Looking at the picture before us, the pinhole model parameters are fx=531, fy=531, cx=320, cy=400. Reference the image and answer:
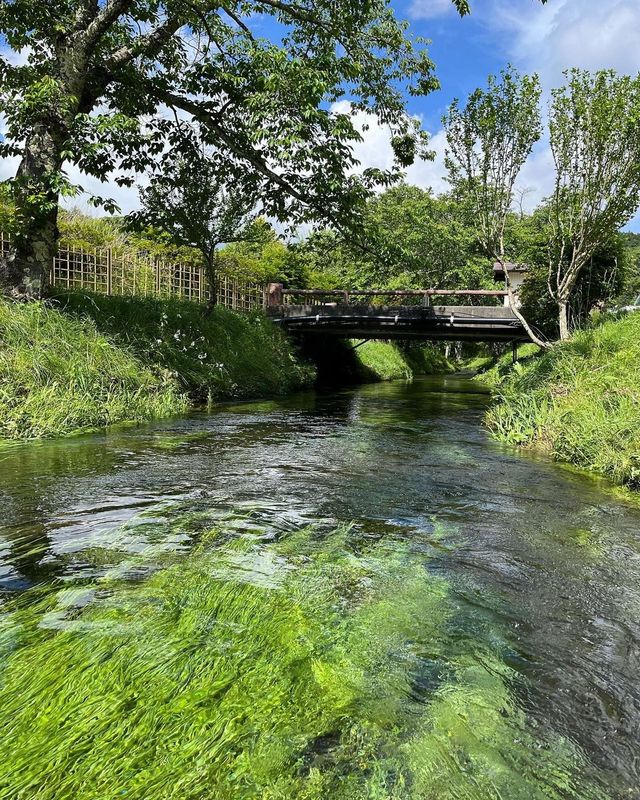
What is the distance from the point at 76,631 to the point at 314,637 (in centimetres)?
114

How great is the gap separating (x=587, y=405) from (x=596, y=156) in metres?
6.25

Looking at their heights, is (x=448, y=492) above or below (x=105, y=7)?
below

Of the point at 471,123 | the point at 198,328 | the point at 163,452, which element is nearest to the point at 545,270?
the point at 471,123

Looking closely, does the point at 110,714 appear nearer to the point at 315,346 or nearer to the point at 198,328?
the point at 198,328

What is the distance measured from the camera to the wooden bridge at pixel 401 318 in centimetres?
1867

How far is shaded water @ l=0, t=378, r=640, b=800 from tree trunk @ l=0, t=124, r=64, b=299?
6.17 meters

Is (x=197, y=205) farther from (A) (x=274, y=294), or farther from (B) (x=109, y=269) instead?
(A) (x=274, y=294)

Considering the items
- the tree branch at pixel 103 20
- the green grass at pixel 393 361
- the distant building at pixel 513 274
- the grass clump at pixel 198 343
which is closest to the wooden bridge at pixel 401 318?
the distant building at pixel 513 274

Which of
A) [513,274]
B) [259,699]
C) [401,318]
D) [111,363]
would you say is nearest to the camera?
A: [259,699]

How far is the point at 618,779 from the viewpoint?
6.33 feet

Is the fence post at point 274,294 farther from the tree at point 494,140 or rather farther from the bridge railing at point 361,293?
the tree at point 494,140

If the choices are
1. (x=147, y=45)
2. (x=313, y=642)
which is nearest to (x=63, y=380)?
(x=147, y=45)

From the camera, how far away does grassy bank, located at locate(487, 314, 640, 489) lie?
23.2 ft

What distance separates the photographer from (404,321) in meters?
19.5
